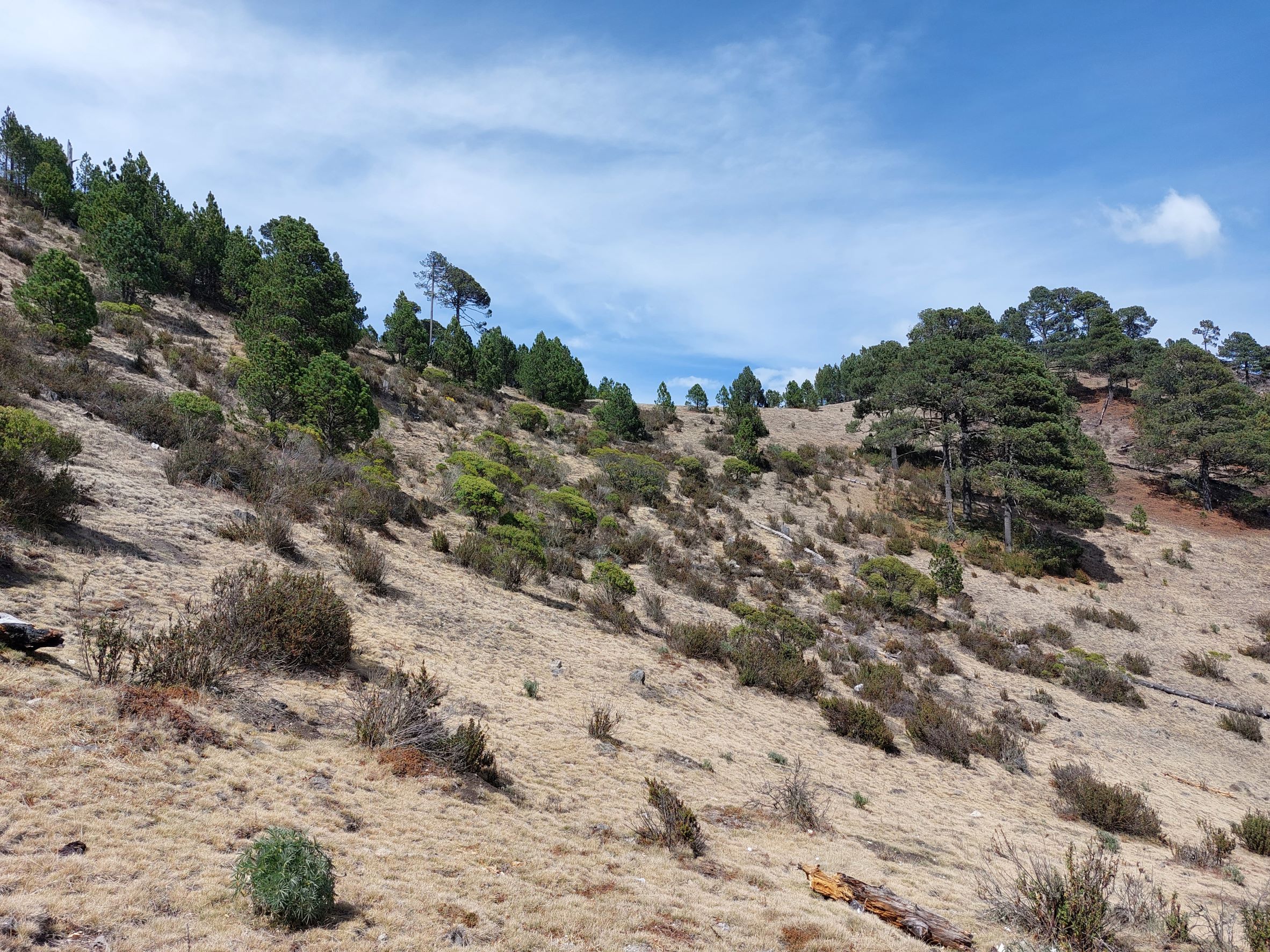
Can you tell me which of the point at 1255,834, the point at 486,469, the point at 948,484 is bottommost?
the point at 1255,834

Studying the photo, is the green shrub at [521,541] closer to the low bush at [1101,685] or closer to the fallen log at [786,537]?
the fallen log at [786,537]

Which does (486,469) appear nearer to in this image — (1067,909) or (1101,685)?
(1067,909)

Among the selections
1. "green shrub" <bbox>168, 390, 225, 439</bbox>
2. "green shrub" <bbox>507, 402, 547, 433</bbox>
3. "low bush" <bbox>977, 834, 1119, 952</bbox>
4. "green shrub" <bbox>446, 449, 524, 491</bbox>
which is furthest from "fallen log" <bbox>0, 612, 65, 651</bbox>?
"green shrub" <bbox>507, 402, 547, 433</bbox>

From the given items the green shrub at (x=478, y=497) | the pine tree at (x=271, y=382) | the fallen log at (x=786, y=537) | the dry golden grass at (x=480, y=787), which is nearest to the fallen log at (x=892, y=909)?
the dry golden grass at (x=480, y=787)

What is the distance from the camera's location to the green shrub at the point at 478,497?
17.0 meters

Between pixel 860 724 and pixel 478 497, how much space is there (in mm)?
11616

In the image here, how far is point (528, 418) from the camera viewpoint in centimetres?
3438

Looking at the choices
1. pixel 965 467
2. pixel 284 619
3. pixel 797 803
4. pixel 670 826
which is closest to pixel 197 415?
pixel 284 619

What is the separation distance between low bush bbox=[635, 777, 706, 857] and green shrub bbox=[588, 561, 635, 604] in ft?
29.0

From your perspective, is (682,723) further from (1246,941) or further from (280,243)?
(280,243)

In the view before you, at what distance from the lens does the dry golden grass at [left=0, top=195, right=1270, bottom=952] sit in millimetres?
3598

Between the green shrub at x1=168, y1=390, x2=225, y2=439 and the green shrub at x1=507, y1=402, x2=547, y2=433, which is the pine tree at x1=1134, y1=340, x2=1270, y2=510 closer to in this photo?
the green shrub at x1=507, y1=402, x2=547, y2=433

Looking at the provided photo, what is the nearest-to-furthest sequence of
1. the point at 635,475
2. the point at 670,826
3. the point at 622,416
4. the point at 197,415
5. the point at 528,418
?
1. the point at 670,826
2. the point at 197,415
3. the point at 635,475
4. the point at 528,418
5. the point at 622,416

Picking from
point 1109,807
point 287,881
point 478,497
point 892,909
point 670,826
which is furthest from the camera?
point 478,497
